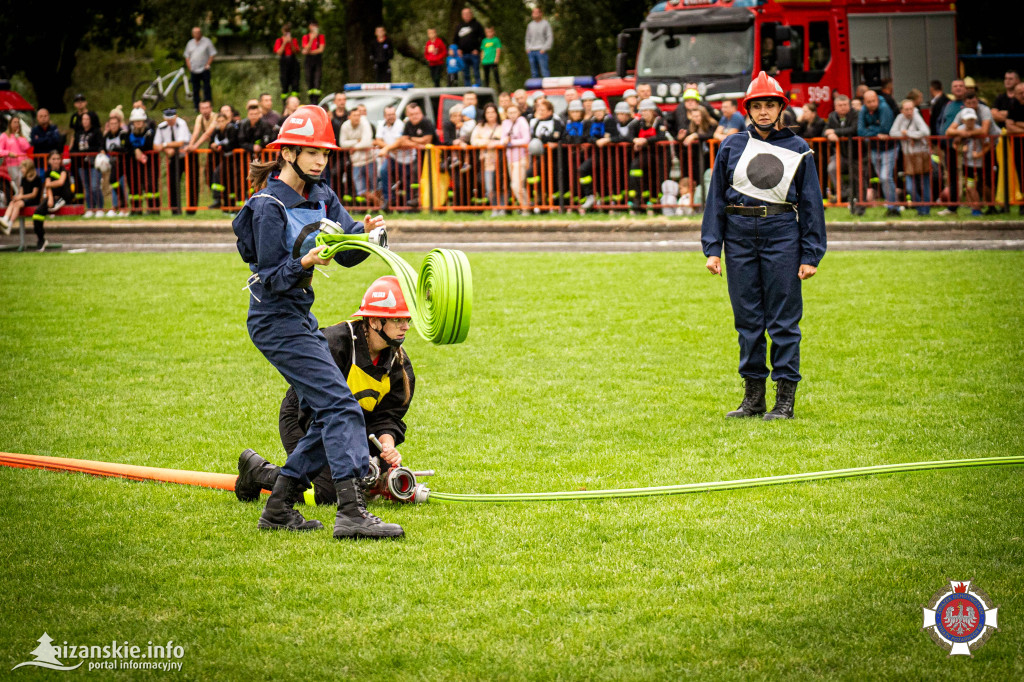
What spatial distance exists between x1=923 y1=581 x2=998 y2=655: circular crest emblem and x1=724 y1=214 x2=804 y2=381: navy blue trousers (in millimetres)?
3662

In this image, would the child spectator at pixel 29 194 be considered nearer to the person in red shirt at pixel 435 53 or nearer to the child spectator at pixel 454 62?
the child spectator at pixel 454 62

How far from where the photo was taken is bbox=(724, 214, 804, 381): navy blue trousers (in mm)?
8469

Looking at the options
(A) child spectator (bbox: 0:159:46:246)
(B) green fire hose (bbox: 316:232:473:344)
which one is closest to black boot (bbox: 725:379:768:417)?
(B) green fire hose (bbox: 316:232:473:344)

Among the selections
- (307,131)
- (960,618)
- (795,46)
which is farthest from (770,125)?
(795,46)

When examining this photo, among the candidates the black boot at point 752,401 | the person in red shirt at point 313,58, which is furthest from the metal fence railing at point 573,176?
the black boot at point 752,401

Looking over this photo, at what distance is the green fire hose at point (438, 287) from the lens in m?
5.73

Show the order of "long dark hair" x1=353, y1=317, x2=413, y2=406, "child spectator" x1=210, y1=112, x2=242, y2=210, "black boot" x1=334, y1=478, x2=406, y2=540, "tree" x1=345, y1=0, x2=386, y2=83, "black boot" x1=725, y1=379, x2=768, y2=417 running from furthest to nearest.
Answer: "tree" x1=345, y1=0, x2=386, y2=83 < "child spectator" x1=210, y1=112, x2=242, y2=210 < "black boot" x1=725, y1=379, x2=768, y2=417 < "long dark hair" x1=353, y1=317, x2=413, y2=406 < "black boot" x1=334, y1=478, x2=406, y2=540

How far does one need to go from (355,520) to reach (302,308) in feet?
3.42

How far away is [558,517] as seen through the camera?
20.4 ft

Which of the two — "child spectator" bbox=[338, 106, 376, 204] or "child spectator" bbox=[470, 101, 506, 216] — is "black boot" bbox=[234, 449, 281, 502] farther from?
"child spectator" bbox=[338, 106, 376, 204]

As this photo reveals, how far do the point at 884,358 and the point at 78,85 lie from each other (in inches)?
1706

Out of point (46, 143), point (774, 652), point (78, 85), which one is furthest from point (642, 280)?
point (78, 85)

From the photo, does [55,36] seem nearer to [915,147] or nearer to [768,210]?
[915,147]

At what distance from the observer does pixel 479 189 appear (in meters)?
22.2
